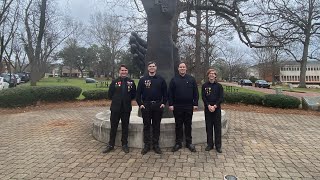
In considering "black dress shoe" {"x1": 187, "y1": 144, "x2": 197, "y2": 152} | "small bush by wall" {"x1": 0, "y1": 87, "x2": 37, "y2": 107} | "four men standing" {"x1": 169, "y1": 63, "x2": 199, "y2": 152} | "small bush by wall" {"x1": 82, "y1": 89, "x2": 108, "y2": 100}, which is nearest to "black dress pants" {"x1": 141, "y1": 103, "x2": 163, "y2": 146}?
"four men standing" {"x1": 169, "y1": 63, "x2": 199, "y2": 152}

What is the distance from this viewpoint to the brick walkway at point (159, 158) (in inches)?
180

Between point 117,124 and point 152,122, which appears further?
point 117,124

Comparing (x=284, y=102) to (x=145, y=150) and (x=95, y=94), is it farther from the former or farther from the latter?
(x=95, y=94)

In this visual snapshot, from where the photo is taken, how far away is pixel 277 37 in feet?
37.0

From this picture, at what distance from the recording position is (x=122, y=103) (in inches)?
220

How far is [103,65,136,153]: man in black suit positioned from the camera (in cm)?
558

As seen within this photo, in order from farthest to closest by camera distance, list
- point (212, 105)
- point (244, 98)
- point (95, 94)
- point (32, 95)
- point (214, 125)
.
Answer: point (95, 94), point (244, 98), point (32, 95), point (214, 125), point (212, 105)

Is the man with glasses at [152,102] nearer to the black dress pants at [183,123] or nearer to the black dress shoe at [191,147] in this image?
the black dress pants at [183,123]

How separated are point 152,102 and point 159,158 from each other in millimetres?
1076

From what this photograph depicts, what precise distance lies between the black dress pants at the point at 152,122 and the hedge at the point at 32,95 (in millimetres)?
10073

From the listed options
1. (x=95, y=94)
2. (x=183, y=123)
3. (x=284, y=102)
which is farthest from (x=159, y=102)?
(x=95, y=94)

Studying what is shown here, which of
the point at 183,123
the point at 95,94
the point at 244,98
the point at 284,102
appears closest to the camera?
the point at 183,123

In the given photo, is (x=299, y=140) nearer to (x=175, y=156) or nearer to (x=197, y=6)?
(x=175, y=156)

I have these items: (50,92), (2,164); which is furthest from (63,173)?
(50,92)
